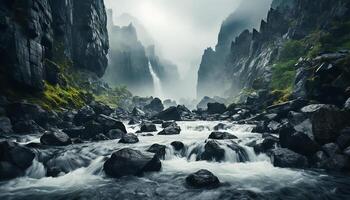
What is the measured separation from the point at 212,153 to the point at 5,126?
35.2 metres

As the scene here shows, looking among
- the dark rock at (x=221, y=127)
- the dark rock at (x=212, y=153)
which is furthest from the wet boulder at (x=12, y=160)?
the dark rock at (x=221, y=127)

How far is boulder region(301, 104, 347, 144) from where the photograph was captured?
26055mm

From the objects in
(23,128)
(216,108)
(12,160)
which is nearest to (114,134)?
(23,128)

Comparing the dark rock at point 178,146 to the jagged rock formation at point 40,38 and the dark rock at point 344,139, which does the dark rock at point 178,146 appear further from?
the jagged rock formation at point 40,38

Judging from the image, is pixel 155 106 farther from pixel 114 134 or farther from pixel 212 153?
pixel 212 153

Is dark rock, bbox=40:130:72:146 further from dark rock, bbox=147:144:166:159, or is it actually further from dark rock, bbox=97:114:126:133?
dark rock, bbox=147:144:166:159

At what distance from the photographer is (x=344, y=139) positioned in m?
24.1

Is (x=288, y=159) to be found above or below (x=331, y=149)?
below

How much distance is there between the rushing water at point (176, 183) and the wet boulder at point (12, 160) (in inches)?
27.9

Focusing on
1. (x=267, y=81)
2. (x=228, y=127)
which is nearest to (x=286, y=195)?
(x=228, y=127)

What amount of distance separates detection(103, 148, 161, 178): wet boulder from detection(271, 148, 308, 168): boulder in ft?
38.8

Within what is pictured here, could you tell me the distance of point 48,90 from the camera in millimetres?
78938

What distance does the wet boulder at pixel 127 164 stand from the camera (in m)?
23.6

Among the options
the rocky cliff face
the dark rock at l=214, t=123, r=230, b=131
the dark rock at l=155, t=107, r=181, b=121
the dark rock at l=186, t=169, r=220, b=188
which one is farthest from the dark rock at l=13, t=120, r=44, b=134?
the rocky cliff face
